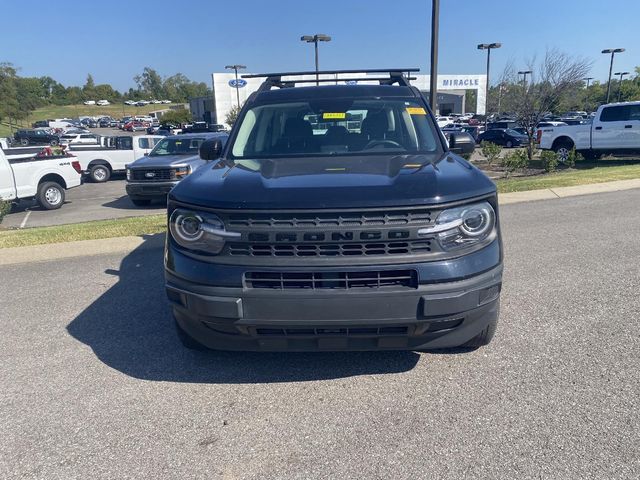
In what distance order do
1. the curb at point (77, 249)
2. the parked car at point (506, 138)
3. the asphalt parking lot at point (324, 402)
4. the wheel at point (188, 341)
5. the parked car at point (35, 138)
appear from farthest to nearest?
the parked car at point (35, 138) → the parked car at point (506, 138) → the curb at point (77, 249) → the wheel at point (188, 341) → the asphalt parking lot at point (324, 402)

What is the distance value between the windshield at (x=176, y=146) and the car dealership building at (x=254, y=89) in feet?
138

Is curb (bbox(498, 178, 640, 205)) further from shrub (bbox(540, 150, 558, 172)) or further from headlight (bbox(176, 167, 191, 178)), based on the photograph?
headlight (bbox(176, 167, 191, 178))

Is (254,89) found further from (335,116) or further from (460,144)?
(460,144)

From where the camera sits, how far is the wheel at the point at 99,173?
1891 cm

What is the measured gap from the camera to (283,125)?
417 cm

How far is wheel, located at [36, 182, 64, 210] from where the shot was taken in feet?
42.1

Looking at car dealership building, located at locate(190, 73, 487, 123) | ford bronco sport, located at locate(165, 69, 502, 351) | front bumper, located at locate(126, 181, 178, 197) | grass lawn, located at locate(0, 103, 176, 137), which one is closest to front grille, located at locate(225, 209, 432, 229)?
ford bronco sport, located at locate(165, 69, 502, 351)

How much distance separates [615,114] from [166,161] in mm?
14343

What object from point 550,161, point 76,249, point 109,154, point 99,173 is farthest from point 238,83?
point 76,249

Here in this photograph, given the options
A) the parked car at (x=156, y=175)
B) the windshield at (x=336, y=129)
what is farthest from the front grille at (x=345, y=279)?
the parked car at (x=156, y=175)

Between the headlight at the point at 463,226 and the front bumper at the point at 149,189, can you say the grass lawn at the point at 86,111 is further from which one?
the headlight at the point at 463,226

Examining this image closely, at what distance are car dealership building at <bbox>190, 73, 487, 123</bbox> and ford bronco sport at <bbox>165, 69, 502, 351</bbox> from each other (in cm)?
5373

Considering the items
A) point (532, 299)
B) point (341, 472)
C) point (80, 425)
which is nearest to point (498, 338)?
point (532, 299)

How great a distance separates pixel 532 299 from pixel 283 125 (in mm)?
2704
